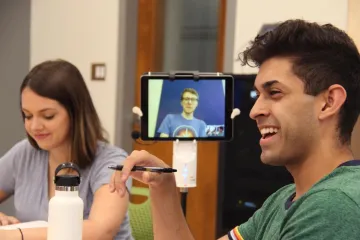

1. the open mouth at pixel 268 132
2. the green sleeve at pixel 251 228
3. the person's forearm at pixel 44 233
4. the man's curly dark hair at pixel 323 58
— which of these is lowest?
the person's forearm at pixel 44 233

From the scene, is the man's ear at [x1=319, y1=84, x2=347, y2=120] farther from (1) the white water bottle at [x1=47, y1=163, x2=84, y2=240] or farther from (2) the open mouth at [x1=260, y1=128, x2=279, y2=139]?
(1) the white water bottle at [x1=47, y1=163, x2=84, y2=240]

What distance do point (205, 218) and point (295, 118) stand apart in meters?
1.56

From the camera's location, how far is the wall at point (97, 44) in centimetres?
370

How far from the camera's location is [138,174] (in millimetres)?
1296

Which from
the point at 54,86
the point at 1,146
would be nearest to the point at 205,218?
the point at 54,86

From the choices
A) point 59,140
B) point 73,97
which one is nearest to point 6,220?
point 59,140

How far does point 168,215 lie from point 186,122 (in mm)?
330

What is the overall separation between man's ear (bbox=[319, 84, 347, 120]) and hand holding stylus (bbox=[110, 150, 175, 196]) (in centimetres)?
39

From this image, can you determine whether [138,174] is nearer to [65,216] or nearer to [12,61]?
[65,216]

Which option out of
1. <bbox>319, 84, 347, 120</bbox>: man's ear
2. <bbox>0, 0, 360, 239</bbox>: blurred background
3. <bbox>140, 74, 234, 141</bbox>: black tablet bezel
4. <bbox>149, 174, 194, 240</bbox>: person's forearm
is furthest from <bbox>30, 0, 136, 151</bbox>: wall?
<bbox>319, 84, 347, 120</bbox>: man's ear

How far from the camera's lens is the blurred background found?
275cm

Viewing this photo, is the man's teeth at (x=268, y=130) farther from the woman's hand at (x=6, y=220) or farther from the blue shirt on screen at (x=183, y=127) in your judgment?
the woman's hand at (x=6, y=220)

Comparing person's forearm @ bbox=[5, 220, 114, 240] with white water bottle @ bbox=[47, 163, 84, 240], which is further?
person's forearm @ bbox=[5, 220, 114, 240]

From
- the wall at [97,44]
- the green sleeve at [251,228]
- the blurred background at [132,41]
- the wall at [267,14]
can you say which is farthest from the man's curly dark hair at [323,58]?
the wall at [97,44]
